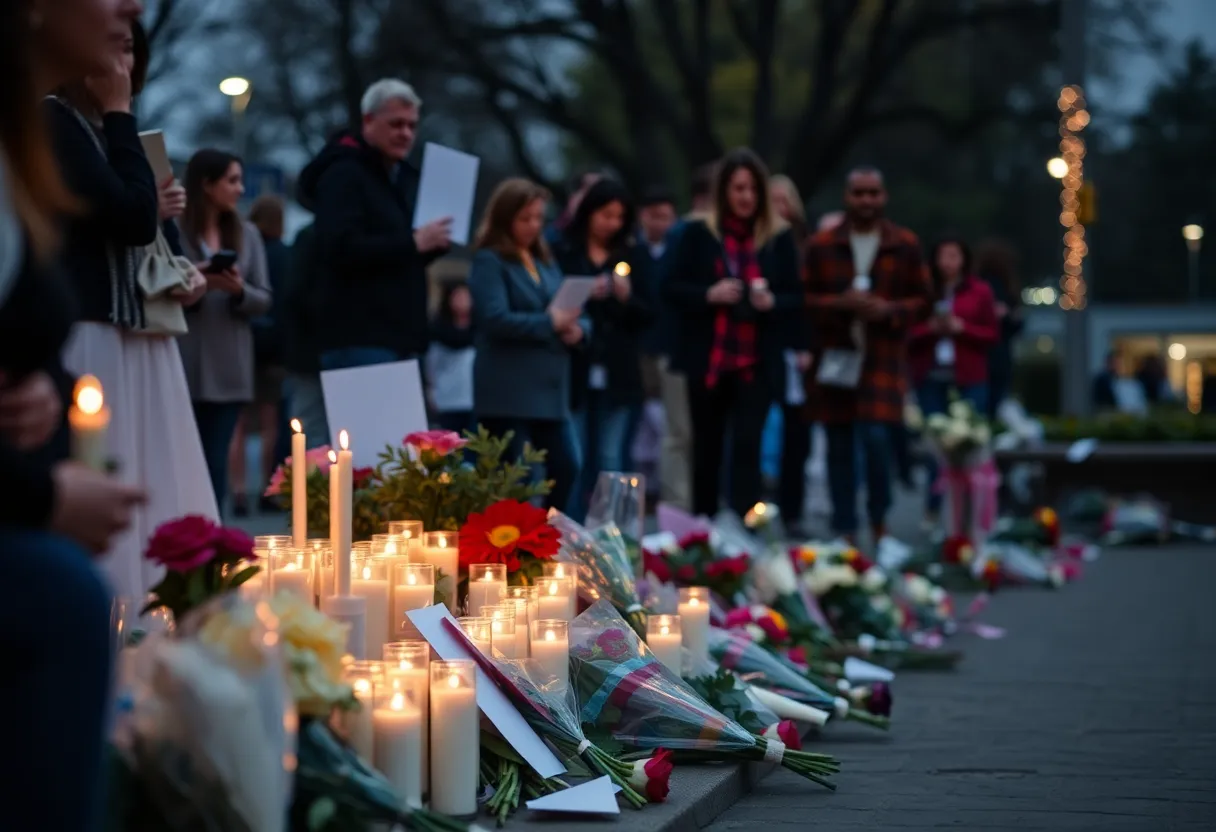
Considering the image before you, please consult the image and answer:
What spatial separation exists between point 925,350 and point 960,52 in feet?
111


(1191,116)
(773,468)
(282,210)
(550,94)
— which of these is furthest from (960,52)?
(282,210)

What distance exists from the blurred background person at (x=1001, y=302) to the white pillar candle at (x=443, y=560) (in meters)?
11.9

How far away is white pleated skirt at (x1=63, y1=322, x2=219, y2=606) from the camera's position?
5.45 metres

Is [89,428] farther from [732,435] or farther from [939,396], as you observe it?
[939,396]

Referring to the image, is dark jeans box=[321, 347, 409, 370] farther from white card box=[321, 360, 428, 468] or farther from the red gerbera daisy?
the red gerbera daisy

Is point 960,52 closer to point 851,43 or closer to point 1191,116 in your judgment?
point 851,43

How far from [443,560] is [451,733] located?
1172 millimetres

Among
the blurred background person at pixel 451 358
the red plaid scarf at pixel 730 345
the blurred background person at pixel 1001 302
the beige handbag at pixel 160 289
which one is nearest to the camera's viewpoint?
the beige handbag at pixel 160 289

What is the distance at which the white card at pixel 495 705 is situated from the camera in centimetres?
471

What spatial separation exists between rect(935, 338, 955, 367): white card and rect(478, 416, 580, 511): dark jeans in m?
6.95

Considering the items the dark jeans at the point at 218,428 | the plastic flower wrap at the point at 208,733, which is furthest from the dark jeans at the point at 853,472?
the plastic flower wrap at the point at 208,733

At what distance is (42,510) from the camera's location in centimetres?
279

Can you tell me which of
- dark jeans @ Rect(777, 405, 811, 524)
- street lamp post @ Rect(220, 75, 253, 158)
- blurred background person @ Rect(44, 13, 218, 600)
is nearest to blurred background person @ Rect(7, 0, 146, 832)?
blurred background person @ Rect(44, 13, 218, 600)

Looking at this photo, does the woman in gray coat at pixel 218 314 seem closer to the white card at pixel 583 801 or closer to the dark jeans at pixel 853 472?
the white card at pixel 583 801
